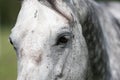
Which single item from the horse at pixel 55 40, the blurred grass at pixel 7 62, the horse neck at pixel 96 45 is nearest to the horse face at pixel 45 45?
the horse at pixel 55 40

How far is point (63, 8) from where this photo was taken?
3.61 m

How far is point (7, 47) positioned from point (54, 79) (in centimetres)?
1177

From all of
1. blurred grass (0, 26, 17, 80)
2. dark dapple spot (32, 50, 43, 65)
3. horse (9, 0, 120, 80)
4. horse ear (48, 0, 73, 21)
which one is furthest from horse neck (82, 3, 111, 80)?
blurred grass (0, 26, 17, 80)

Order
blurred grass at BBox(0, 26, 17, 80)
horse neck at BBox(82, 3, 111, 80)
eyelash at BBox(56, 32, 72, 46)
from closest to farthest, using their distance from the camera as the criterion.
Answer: eyelash at BBox(56, 32, 72, 46) → horse neck at BBox(82, 3, 111, 80) → blurred grass at BBox(0, 26, 17, 80)

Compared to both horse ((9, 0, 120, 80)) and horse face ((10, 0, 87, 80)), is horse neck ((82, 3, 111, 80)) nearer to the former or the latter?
horse ((9, 0, 120, 80))

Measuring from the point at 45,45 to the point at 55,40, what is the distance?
9 cm

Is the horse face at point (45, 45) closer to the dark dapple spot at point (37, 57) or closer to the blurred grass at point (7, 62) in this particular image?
the dark dapple spot at point (37, 57)

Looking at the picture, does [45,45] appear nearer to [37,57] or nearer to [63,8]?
[37,57]

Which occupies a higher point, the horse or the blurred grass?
the blurred grass

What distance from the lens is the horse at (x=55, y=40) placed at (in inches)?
134

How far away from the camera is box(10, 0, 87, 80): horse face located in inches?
133

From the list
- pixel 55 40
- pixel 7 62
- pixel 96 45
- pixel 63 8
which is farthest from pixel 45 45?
pixel 7 62

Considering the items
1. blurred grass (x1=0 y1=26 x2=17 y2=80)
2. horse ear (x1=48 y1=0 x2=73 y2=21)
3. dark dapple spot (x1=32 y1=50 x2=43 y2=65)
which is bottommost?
dark dapple spot (x1=32 y1=50 x2=43 y2=65)

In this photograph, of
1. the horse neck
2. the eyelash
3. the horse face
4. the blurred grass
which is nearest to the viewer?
the horse face
